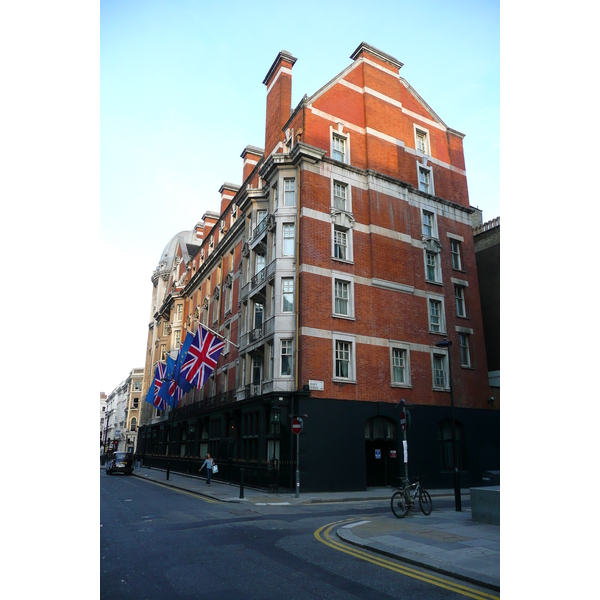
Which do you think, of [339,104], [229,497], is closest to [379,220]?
[339,104]

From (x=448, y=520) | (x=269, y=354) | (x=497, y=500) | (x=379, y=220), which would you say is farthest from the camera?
(x=379, y=220)

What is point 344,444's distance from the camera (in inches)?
960

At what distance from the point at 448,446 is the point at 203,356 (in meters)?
15.7

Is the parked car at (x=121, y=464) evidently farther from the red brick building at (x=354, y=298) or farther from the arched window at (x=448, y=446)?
the arched window at (x=448, y=446)

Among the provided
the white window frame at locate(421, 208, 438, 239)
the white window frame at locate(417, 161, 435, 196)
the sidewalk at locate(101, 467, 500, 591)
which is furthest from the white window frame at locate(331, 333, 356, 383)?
the white window frame at locate(417, 161, 435, 196)

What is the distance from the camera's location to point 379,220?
2958cm

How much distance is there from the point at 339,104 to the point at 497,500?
2612cm

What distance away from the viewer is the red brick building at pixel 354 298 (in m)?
25.0

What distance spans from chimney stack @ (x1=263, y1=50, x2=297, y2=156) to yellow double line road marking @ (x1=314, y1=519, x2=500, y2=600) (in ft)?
92.4

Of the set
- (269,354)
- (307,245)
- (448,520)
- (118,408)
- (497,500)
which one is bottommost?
(118,408)

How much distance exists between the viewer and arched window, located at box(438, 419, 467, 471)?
2789 cm

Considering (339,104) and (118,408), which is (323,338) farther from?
(118,408)

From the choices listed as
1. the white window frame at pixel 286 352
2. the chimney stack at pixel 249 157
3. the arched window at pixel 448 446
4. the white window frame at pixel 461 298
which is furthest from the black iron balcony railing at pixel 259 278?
the chimney stack at pixel 249 157

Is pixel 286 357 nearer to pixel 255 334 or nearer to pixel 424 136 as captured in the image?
pixel 255 334
